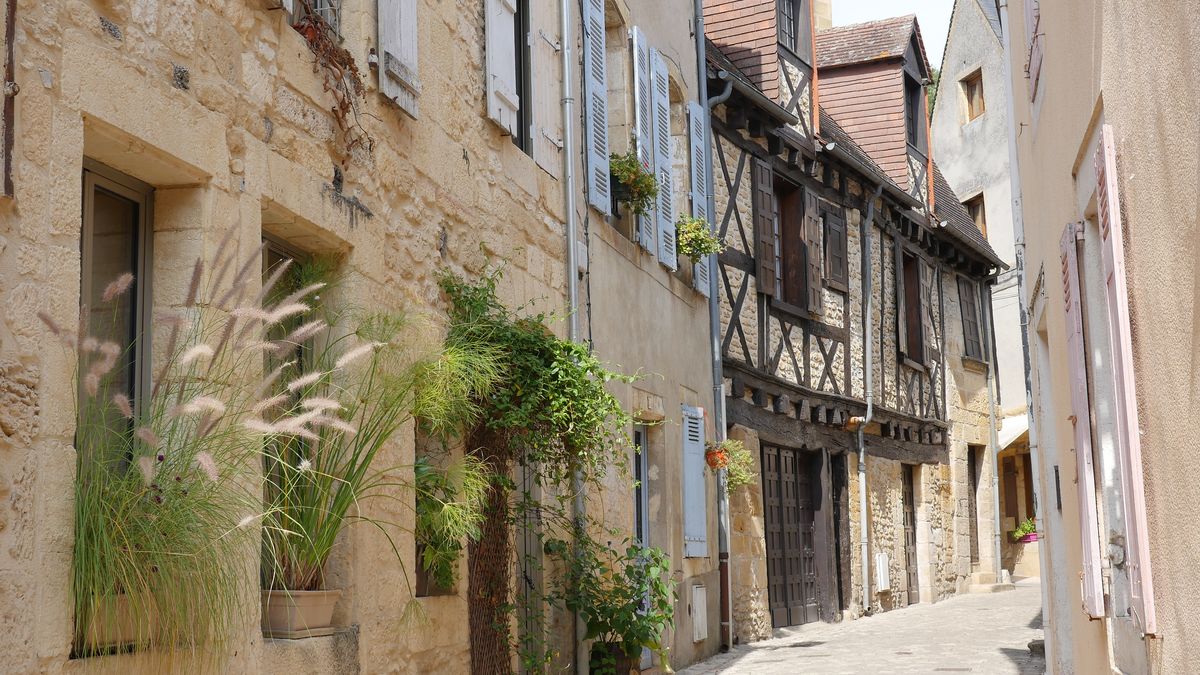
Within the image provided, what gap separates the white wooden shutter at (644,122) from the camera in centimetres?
884

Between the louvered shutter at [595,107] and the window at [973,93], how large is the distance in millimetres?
15910

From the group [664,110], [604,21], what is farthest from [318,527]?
[664,110]

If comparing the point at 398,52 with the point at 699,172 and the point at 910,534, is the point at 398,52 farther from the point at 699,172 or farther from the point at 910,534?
the point at 910,534

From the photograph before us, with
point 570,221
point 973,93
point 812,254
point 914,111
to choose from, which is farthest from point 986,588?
point 570,221

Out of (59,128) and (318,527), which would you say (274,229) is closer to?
(318,527)

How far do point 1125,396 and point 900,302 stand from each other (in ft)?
40.3

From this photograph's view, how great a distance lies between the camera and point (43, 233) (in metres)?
3.07

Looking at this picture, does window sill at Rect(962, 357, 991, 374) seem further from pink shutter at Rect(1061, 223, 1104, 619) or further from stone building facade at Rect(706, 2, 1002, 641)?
pink shutter at Rect(1061, 223, 1104, 619)

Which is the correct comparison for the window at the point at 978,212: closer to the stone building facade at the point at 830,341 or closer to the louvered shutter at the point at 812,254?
the stone building facade at the point at 830,341

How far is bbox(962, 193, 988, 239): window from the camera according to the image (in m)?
21.9

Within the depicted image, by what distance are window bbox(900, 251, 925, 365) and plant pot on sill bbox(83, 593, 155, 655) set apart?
44.0 feet

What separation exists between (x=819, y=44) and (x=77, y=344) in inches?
596

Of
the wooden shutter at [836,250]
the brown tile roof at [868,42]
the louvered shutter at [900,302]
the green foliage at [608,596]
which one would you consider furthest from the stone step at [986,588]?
the green foliage at [608,596]

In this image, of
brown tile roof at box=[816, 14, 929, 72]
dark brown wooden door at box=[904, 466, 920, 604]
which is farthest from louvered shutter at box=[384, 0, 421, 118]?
dark brown wooden door at box=[904, 466, 920, 604]
